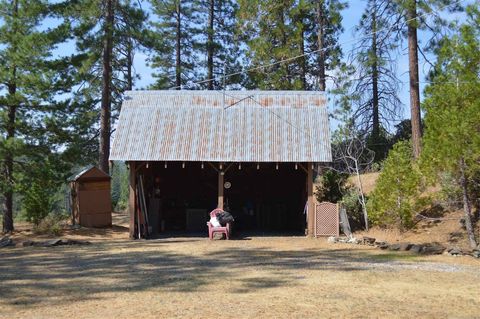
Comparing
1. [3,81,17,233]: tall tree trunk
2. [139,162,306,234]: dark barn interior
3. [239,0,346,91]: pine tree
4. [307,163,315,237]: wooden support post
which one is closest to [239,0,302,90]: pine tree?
[239,0,346,91]: pine tree

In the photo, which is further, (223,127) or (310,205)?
(223,127)

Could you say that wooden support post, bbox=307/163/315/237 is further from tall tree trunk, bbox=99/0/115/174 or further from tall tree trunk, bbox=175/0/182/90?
tall tree trunk, bbox=175/0/182/90

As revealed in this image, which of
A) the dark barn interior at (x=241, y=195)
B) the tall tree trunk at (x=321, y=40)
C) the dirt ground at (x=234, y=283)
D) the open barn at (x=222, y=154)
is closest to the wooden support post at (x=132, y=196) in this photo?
the open barn at (x=222, y=154)

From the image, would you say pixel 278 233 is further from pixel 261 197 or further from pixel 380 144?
pixel 380 144

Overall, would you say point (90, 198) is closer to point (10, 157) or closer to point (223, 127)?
point (10, 157)

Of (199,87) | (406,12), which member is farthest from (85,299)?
(199,87)

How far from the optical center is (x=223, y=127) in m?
19.6

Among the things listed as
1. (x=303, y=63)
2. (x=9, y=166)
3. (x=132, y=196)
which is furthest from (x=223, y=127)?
(x=303, y=63)

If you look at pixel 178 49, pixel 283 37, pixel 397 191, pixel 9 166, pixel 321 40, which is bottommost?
pixel 397 191

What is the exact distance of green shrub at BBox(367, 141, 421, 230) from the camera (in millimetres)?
16266

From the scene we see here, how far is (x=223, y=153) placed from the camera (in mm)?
18438

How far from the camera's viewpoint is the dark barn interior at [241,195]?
22469 millimetres

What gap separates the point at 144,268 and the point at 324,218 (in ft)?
26.8

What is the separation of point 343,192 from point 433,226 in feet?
12.3
